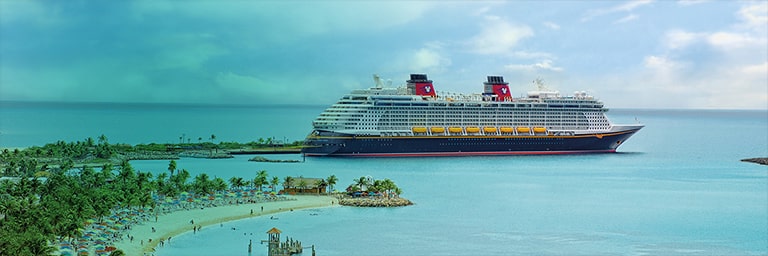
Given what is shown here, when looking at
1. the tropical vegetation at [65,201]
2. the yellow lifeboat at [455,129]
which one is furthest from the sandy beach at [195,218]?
the yellow lifeboat at [455,129]

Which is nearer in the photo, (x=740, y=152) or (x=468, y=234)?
(x=468, y=234)

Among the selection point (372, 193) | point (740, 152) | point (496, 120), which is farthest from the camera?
point (740, 152)

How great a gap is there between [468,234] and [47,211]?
17365mm

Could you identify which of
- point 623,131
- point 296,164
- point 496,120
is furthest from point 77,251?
point 623,131

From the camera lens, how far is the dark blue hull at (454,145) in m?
67.8

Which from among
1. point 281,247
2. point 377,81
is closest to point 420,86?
point 377,81

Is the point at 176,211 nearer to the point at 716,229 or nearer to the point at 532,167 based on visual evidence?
the point at 716,229

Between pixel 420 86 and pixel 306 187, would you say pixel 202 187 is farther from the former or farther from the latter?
pixel 420 86

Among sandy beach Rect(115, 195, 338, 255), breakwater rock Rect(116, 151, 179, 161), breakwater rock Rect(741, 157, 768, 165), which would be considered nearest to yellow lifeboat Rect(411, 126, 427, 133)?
breakwater rock Rect(116, 151, 179, 161)

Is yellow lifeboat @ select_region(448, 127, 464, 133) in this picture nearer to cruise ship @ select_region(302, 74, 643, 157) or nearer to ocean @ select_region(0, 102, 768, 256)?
cruise ship @ select_region(302, 74, 643, 157)

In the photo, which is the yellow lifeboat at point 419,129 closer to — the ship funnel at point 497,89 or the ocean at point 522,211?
the ocean at point 522,211

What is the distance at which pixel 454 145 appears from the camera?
7188 centimetres

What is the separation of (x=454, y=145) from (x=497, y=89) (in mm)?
10182

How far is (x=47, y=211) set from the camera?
31.8 m
